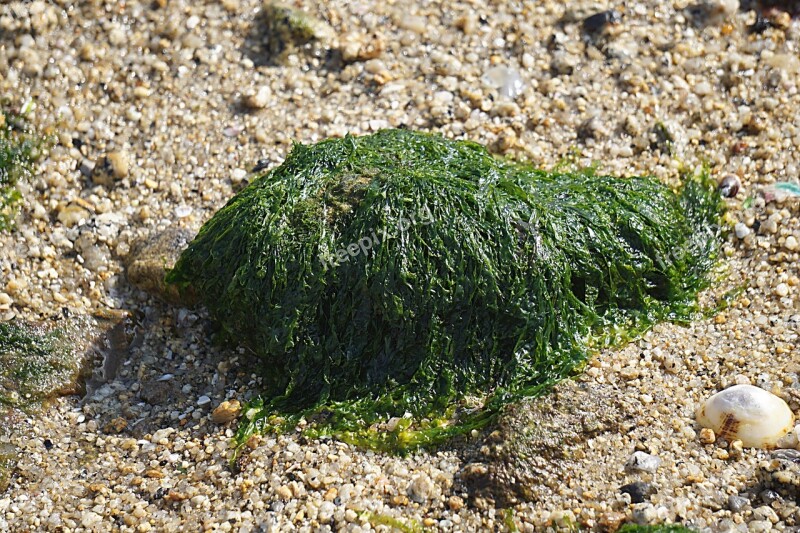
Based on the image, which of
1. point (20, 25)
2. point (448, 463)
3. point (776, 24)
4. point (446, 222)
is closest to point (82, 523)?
point (448, 463)

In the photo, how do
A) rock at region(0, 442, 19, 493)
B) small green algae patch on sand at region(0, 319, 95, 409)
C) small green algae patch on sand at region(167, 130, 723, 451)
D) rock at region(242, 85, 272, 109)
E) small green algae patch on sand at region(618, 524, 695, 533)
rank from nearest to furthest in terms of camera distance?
small green algae patch on sand at region(618, 524, 695, 533) → rock at region(0, 442, 19, 493) → small green algae patch on sand at region(167, 130, 723, 451) → small green algae patch on sand at region(0, 319, 95, 409) → rock at region(242, 85, 272, 109)

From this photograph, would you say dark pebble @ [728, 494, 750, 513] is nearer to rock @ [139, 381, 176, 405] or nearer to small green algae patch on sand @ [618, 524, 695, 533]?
small green algae patch on sand @ [618, 524, 695, 533]

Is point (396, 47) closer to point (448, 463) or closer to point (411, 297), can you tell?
point (411, 297)

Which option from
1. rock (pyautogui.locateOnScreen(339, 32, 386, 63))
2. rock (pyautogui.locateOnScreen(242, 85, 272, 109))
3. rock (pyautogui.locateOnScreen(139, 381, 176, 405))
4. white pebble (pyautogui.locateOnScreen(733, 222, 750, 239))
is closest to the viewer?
rock (pyautogui.locateOnScreen(139, 381, 176, 405))

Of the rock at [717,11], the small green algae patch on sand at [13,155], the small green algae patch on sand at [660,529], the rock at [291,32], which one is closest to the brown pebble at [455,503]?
the small green algae patch on sand at [660,529]

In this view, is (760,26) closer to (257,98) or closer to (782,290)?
(782,290)

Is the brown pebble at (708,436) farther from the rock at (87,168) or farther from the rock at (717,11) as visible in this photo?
the rock at (87,168)

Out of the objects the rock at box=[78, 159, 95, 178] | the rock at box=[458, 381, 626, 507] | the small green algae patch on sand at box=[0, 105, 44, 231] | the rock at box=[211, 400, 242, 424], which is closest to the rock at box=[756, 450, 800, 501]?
the rock at box=[458, 381, 626, 507]

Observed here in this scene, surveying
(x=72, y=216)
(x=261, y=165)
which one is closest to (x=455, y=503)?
(x=261, y=165)
